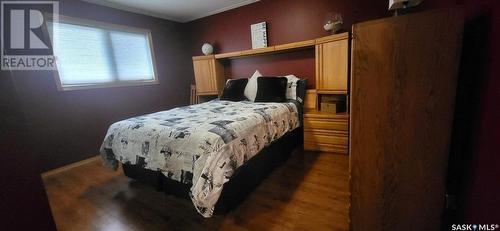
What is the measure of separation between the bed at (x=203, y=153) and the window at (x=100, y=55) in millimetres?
1495

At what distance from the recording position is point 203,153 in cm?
145

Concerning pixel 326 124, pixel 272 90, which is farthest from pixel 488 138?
pixel 272 90

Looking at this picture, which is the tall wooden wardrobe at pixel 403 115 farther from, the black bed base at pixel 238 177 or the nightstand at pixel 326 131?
the nightstand at pixel 326 131

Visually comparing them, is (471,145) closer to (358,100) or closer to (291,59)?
(358,100)

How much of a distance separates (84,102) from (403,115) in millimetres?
3662

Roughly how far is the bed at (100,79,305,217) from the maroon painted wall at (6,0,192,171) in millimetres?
1159

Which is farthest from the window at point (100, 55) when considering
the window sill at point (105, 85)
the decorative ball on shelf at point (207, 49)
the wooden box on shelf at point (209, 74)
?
the decorative ball on shelf at point (207, 49)

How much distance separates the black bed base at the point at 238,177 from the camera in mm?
1642

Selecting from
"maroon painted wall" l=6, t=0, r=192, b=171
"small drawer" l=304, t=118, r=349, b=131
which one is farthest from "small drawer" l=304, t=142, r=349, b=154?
"maroon painted wall" l=6, t=0, r=192, b=171

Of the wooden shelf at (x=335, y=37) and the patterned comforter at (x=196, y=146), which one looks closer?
the patterned comforter at (x=196, y=146)

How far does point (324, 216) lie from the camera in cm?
153

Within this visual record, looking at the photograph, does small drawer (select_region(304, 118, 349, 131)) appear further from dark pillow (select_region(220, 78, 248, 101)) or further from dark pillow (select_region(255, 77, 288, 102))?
dark pillow (select_region(220, 78, 248, 101))

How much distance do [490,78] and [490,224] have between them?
0.57 metres

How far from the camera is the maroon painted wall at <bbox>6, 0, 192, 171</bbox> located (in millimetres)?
2518
